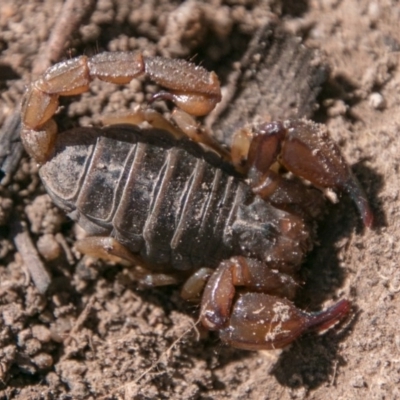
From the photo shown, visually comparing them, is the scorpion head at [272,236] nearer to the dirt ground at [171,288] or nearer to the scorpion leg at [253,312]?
the scorpion leg at [253,312]

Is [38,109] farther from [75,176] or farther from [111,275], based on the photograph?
[111,275]

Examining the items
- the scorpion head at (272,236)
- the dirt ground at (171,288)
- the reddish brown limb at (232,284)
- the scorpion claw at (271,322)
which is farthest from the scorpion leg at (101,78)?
the scorpion claw at (271,322)

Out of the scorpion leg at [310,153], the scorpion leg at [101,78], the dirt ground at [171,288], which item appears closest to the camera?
the scorpion leg at [101,78]

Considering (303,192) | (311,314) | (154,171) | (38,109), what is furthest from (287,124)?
(38,109)

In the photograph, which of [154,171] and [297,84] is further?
[297,84]

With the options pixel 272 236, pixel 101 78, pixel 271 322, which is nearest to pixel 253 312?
pixel 271 322

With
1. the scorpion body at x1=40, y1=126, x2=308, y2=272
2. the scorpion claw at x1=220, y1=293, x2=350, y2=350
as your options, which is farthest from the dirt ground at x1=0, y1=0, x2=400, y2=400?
the scorpion body at x1=40, y1=126, x2=308, y2=272

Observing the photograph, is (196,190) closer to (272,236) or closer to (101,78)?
(272,236)
